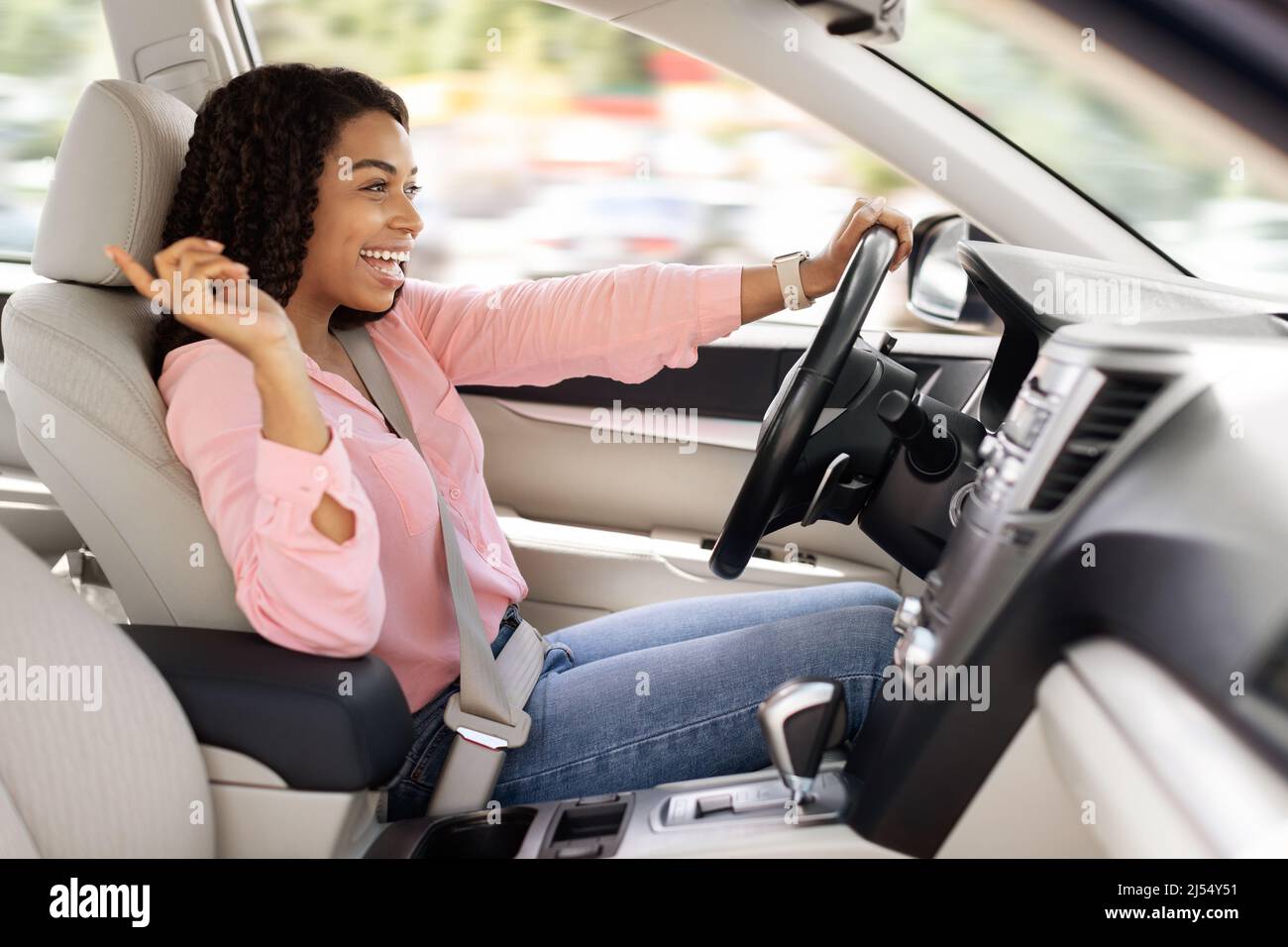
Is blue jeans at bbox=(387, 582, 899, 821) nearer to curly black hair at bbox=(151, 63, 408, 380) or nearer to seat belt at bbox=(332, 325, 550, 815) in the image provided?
seat belt at bbox=(332, 325, 550, 815)

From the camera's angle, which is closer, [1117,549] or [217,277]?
[1117,549]

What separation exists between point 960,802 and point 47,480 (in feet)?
3.24

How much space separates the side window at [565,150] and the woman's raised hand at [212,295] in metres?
0.97

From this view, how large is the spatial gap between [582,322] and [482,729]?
582 millimetres

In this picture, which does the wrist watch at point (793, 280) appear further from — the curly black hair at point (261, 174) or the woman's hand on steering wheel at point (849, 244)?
the curly black hair at point (261, 174)

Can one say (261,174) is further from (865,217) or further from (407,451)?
(865,217)

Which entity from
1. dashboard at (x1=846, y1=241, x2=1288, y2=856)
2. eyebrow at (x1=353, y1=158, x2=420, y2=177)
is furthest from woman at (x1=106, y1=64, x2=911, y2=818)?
dashboard at (x1=846, y1=241, x2=1288, y2=856)

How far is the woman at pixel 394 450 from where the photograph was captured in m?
1.08

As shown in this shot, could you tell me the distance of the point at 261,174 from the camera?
4.36 ft

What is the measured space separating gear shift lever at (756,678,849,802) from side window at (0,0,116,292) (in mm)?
1482

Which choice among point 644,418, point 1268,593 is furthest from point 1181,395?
point 644,418

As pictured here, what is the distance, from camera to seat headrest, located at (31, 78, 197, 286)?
1.24 metres

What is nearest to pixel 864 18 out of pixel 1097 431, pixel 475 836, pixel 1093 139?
pixel 1093 139

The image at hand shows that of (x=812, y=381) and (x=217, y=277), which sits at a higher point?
(x=217, y=277)
